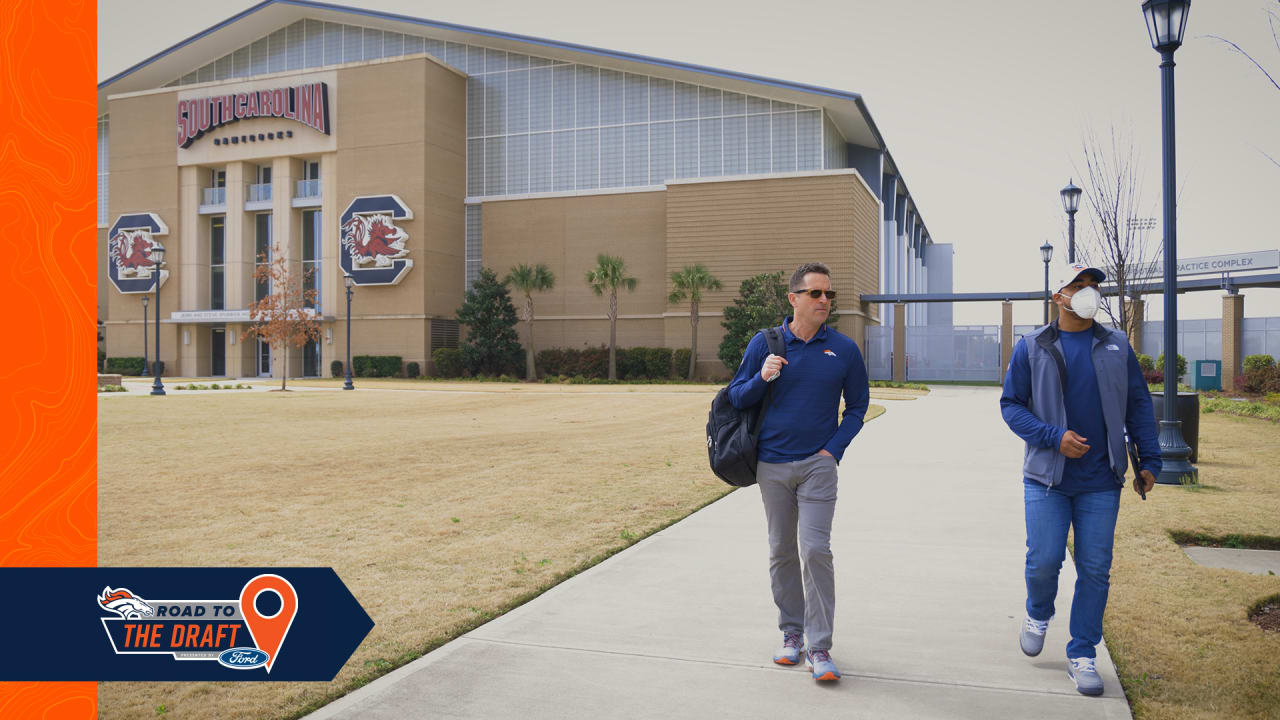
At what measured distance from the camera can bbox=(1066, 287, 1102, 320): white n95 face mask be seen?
4285 mm

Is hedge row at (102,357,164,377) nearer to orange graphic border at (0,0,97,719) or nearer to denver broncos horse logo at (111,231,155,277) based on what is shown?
denver broncos horse logo at (111,231,155,277)

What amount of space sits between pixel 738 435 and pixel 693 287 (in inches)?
1609

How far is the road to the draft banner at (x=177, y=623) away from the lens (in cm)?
292

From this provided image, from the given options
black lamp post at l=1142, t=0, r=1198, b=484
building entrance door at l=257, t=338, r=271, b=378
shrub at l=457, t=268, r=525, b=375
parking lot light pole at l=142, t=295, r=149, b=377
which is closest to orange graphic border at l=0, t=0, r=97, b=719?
black lamp post at l=1142, t=0, r=1198, b=484

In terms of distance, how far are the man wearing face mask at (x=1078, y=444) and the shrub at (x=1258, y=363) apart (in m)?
31.2

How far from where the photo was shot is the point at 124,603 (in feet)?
9.80

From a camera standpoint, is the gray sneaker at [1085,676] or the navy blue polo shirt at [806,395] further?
the navy blue polo shirt at [806,395]

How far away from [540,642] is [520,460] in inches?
328

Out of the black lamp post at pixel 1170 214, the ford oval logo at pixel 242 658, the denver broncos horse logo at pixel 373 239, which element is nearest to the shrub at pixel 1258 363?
the black lamp post at pixel 1170 214

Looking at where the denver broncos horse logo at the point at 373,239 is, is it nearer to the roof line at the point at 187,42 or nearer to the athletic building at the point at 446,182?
the athletic building at the point at 446,182

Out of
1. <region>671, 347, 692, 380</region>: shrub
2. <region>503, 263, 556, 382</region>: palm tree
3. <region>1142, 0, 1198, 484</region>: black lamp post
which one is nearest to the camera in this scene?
<region>1142, 0, 1198, 484</region>: black lamp post

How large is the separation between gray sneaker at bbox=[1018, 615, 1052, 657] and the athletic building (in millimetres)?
39844

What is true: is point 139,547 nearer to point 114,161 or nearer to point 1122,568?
point 1122,568

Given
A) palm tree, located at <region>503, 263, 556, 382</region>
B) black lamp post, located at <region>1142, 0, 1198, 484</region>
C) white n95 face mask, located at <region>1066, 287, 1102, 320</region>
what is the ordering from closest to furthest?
white n95 face mask, located at <region>1066, 287, 1102, 320</region>
black lamp post, located at <region>1142, 0, 1198, 484</region>
palm tree, located at <region>503, 263, 556, 382</region>
